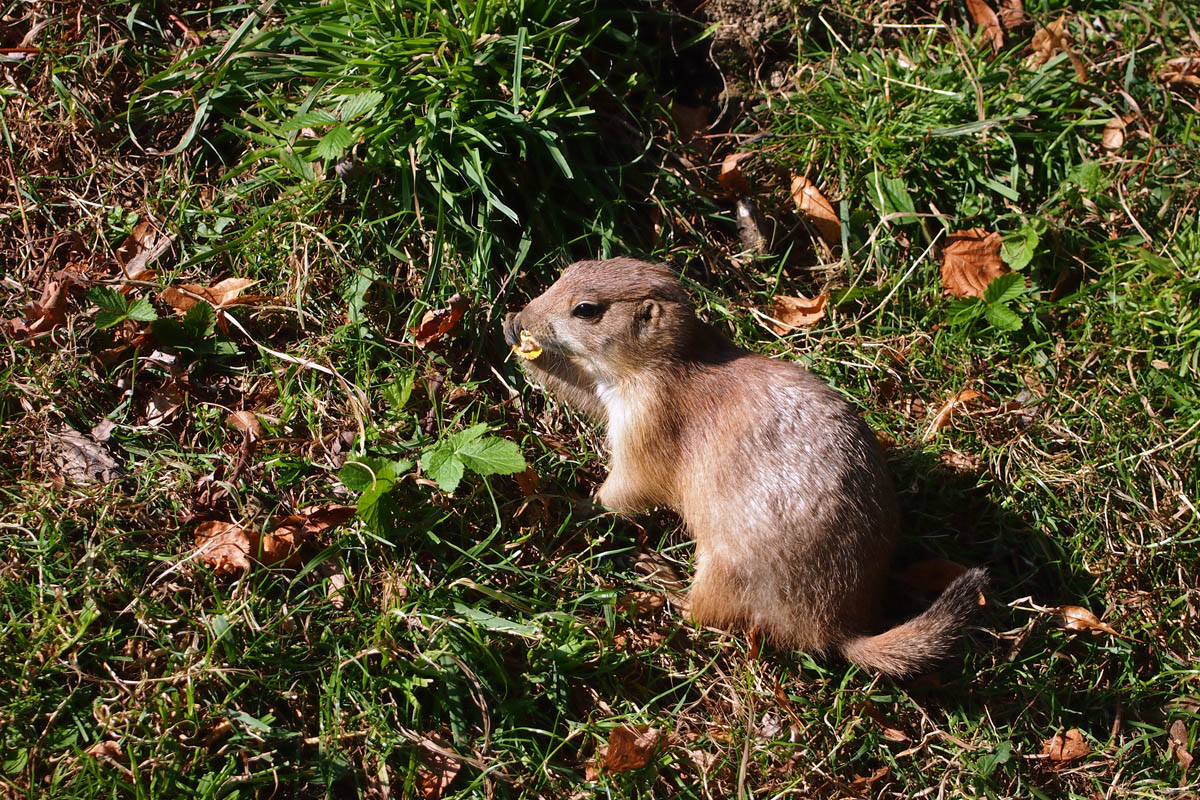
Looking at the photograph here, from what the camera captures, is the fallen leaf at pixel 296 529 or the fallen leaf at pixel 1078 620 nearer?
the fallen leaf at pixel 296 529

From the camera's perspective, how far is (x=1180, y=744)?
4945 millimetres

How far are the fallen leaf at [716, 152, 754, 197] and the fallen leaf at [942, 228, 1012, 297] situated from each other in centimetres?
128

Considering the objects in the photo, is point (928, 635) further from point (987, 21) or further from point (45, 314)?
point (45, 314)

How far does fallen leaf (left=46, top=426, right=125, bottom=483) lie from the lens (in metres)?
4.69

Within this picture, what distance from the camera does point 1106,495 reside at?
17.7ft

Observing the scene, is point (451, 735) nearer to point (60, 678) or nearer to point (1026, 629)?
point (60, 678)

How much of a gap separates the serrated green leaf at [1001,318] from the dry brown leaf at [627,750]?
3066 millimetres

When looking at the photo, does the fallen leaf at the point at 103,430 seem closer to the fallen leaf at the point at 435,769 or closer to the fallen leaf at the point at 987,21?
the fallen leaf at the point at 435,769

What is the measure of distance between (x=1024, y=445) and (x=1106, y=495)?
0.49 meters

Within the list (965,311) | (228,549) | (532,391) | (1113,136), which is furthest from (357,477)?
(1113,136)

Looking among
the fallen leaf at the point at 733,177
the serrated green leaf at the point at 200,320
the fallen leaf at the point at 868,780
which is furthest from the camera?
the fallen leaf at the point at 733,177

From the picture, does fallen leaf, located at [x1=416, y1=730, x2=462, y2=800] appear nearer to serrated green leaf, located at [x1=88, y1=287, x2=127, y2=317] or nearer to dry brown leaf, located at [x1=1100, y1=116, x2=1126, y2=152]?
serrated green leaf, located at [x1=88, y1=287, x2=127, y2=317]

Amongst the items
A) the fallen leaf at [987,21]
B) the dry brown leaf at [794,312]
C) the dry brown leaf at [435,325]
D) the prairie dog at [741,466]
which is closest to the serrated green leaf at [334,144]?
the dry brown leaf at [435,325]

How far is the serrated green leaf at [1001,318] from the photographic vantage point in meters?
5.64
